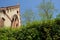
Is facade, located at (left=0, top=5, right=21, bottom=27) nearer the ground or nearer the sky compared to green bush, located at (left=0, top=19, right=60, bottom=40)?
nearer the ground

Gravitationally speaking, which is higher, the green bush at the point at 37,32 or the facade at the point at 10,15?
the green bush at the point at 37,32

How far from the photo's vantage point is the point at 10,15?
2261 cm

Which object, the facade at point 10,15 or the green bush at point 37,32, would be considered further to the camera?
the facade at point 10,15

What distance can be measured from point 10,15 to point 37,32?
14920mm

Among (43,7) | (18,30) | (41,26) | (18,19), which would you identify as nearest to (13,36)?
(18,30)

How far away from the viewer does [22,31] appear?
27.2 feet

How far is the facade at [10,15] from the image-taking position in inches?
840

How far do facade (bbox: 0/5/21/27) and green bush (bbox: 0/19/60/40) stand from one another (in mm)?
12100

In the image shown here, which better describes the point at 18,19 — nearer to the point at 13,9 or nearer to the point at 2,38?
the point at 13,9

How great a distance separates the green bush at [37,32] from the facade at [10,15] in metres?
12.1

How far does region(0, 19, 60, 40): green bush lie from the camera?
25.2 feet

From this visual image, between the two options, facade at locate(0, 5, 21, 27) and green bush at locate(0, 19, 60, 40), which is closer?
green bush at locate(0, 19, 60, 40)

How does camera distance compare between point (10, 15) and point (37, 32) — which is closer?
point (37, 32)

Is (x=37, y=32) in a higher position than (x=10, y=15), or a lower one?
higher
